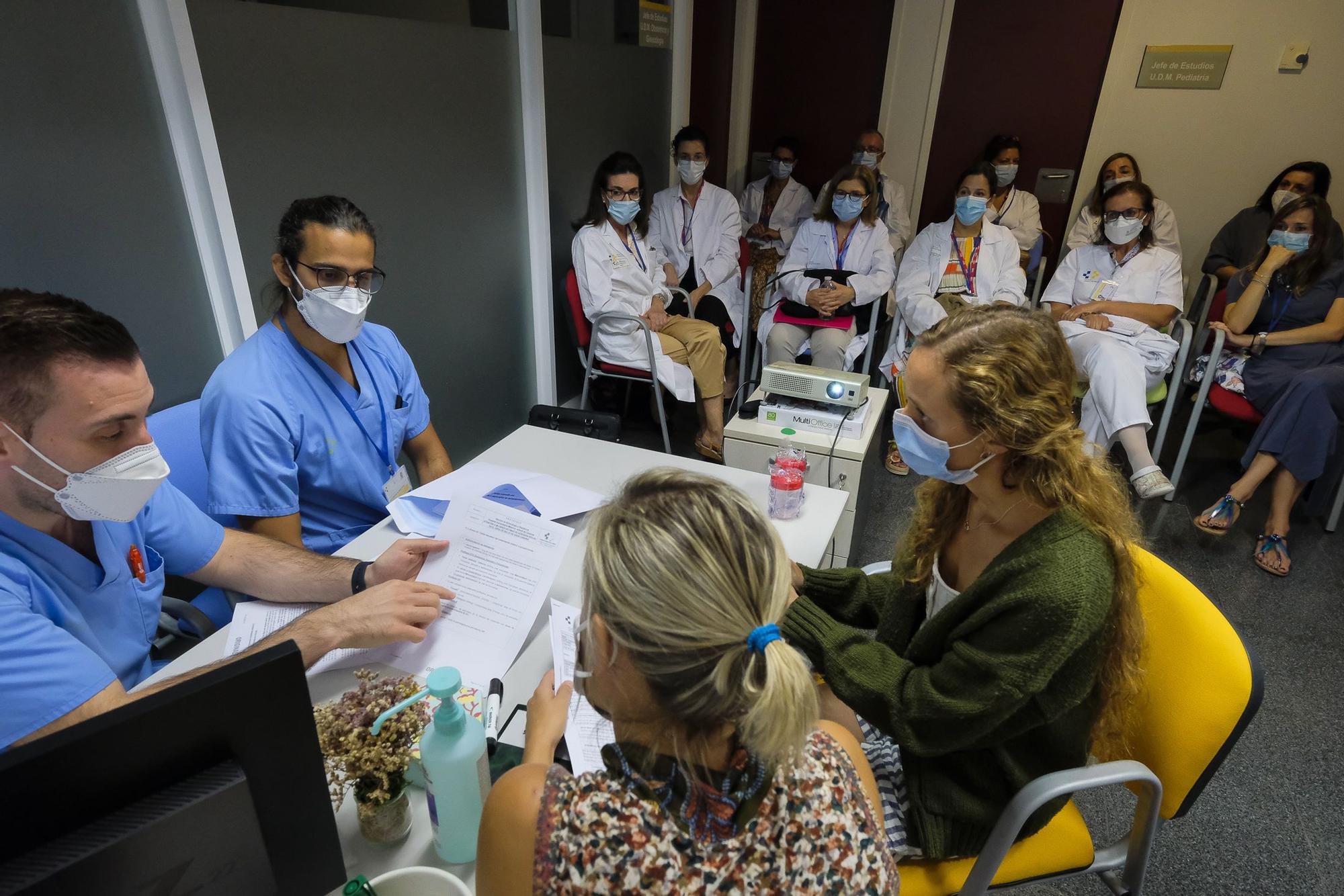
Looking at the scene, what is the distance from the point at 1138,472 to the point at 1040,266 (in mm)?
1810

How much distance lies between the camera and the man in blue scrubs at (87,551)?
2.88 feet

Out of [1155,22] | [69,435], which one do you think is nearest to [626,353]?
[69,435]

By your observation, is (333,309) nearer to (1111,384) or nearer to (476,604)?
(476,604)

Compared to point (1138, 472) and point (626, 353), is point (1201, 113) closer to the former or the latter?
point (1138, 472)

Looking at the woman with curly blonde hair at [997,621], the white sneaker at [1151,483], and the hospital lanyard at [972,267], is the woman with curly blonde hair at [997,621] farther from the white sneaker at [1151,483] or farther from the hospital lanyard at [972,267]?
the hospital lanyard at [972,267]

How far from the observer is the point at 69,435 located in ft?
3.15

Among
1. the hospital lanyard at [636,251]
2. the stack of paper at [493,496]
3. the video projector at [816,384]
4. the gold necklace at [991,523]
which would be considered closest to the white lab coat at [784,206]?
the hospital lanyard at [636,251]

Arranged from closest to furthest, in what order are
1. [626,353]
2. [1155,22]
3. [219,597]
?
[219,597]
[626,353]
[1155,22]

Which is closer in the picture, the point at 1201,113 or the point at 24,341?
the point at 24,341

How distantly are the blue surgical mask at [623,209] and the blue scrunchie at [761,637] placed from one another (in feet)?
9.40

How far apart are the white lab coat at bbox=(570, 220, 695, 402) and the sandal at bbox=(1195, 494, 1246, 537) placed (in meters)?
2.13

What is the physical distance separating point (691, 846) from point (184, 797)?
41 centimetres

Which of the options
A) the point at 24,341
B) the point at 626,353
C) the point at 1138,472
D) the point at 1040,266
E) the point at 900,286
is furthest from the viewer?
the point at 1040,266

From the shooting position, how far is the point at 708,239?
12.6 ft
